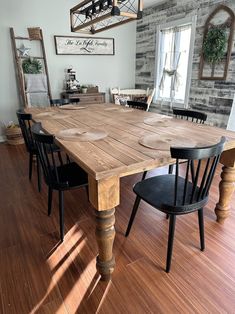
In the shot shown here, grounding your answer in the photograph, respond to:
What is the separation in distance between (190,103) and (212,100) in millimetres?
467

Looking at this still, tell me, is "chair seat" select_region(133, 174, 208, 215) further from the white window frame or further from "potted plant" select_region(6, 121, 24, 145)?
"potted plant" select_region(6, 121, 24, 145)

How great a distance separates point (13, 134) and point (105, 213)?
3.40 m

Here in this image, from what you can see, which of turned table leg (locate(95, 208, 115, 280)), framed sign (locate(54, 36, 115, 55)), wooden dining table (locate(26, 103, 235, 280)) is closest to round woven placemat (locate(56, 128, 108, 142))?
wooden dining table (locate(26, 103, 235, 280))

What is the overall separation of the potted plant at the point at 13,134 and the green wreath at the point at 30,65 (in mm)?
997

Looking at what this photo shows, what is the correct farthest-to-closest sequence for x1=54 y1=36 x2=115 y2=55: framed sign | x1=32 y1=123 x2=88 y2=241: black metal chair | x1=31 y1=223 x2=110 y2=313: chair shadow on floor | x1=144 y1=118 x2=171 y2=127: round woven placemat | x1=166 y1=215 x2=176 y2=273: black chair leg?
1. x1=54 y1=36 x2=115 y2=55: framed sign
2. x1=144 y1=118 x2=171 y2=127: round woven placemat
3. x1=32 y1=123 x2=88 y2=241: black metal chair
4. x1=166 y1=215 x2=176 y2=273: black chair leg
5. x1=31 y1=223 x2=110 y2=313: chair shadow on floor

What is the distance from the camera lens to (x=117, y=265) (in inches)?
62.4

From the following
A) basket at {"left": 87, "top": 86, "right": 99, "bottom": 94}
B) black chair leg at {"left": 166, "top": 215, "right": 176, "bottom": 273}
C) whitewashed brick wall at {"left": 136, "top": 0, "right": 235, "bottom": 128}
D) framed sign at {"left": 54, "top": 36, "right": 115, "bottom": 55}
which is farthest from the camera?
basket at {"left": 87, "top": 86, "right": 99, "bottom": 94}

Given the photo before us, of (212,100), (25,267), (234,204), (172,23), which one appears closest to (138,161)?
(25,267)

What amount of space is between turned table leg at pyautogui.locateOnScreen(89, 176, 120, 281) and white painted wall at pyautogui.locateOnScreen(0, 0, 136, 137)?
145 inches

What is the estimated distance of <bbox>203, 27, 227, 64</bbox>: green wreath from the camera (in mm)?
3203

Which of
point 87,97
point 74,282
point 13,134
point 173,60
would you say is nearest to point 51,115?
point 74,282

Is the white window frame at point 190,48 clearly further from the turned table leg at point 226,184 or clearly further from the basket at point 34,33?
the turned table leg at point 226,184

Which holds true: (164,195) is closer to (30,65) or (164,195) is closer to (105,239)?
(105,239)

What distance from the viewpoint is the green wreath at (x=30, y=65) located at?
13.3ft
